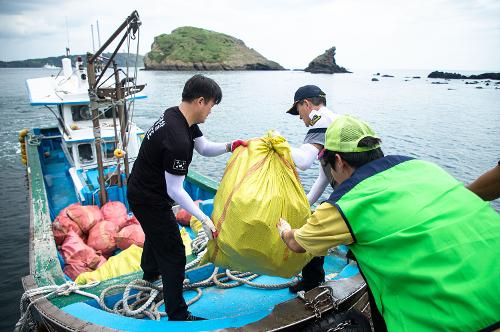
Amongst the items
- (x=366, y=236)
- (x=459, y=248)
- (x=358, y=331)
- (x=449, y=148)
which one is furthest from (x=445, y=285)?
(x=449, y=148)

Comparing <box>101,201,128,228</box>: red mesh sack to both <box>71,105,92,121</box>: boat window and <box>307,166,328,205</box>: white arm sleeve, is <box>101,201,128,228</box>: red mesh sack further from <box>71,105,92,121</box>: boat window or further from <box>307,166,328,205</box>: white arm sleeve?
<box>71,105,92,121</box>: boat window

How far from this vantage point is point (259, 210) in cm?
269

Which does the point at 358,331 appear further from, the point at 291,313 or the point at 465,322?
the point at 465,322

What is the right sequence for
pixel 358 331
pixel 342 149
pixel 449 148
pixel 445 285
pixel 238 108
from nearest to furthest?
pixel 445 285 < pixel 342 149 < pixel 358 331 < pixel 449 148 < pixel 238 108

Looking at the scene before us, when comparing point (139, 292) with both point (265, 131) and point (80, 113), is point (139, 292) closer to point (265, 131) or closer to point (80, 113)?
point (80, 113)

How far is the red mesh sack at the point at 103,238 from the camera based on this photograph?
508cm

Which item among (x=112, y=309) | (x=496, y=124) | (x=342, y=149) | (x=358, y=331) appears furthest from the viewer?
(x=496, y=124)

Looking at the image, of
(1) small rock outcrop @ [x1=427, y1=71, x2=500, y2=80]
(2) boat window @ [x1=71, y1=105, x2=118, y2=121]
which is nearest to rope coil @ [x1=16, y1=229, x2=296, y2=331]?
A: (2) boat window @ [x1=71, y1=105, x2=118, y2=121]

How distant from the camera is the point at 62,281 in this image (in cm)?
355

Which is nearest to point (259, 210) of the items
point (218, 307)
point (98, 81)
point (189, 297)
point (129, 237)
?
point (218, 307)

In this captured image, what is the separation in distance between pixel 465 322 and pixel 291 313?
1486 millimetres

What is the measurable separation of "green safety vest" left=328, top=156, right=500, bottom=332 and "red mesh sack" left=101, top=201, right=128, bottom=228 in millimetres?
4533

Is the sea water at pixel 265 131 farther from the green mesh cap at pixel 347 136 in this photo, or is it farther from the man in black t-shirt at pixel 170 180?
the green mesh cap at pixel 347 136

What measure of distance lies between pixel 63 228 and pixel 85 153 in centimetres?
353
